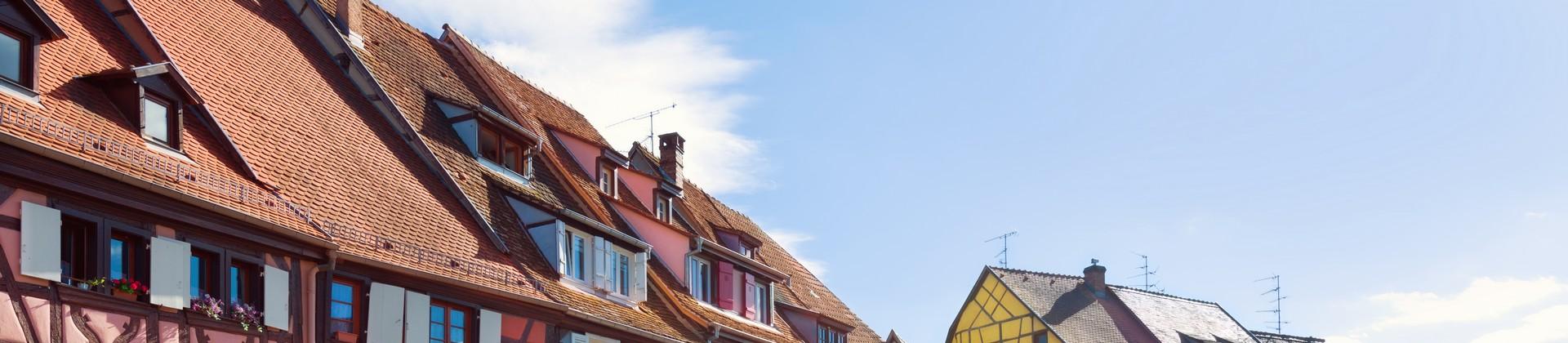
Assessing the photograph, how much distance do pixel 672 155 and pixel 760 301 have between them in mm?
4578

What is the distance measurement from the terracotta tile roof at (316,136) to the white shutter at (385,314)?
0.34m

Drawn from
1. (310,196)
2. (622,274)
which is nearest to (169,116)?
(310,196)

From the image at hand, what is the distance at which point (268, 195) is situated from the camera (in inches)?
735

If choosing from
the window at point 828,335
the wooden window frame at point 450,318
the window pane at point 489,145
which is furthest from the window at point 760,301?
the wooden window frame at point 450,318

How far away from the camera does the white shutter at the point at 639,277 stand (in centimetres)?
2684

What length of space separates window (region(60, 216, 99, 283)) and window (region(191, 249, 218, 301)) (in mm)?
1246

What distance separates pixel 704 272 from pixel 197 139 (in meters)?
13.6

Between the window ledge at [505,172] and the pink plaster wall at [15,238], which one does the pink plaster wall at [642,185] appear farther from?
the pink plaster wall at [15,238]

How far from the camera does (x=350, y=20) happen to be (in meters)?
25.9

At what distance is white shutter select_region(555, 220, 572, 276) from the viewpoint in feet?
80.5

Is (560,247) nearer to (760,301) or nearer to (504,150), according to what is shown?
(504,150)

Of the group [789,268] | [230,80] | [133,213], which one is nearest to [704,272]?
[789,268]

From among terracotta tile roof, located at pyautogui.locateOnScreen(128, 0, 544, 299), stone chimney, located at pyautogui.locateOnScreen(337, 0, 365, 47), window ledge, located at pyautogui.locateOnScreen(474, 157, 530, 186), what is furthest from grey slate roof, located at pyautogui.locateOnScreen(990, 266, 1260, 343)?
terracotta tile roof, located at pyautogui.locateOnScreen(128, 0, 544, 299)

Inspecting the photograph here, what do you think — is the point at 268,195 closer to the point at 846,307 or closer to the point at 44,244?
the point at 44,244
